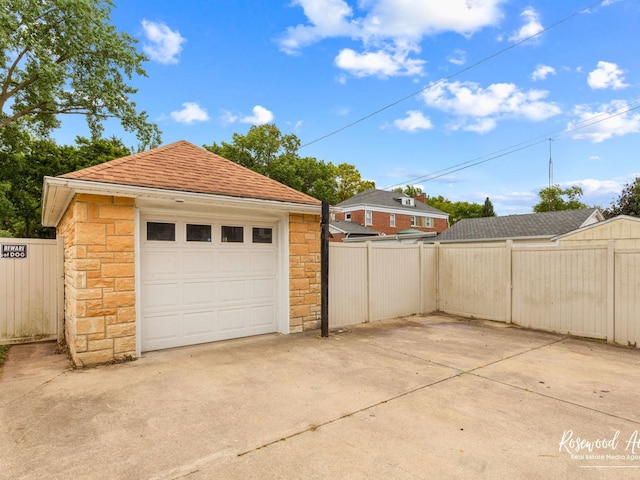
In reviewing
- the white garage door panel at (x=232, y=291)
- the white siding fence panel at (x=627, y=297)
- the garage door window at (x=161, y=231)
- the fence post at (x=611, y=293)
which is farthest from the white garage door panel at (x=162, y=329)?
the white siding fence panel at (x=627, y=297)

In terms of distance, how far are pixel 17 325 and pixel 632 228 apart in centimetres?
1795

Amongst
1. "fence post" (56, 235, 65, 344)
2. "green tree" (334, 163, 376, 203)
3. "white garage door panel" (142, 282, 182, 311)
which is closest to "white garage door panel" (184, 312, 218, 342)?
"white garage door panel" (142, 282, 182, 311)

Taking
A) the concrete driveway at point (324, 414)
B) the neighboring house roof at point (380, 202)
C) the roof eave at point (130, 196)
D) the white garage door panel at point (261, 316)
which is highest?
the neighboring house roof at point (380, 202)

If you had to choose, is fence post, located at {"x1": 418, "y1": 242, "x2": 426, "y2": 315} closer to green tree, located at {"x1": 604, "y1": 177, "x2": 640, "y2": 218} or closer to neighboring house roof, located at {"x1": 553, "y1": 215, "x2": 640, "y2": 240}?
neighboring house roof, located at {"x1": 553, "y1": 215, "x2": 640, "y2": 240}

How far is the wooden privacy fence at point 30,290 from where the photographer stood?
21.0 feet

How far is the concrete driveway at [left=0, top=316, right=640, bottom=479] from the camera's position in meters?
2.61

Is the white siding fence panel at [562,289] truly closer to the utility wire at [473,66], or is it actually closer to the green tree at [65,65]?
the utility wire at [473,66]

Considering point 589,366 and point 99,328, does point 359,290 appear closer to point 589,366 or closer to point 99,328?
point 589,366

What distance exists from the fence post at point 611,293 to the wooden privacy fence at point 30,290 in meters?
10.3

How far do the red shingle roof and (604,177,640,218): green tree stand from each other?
26706mm

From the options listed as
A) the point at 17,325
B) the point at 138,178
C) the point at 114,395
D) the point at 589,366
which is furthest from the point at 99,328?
the point at 589,366

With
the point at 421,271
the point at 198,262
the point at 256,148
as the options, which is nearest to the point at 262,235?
the point at 198,262

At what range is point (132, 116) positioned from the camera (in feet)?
59.4

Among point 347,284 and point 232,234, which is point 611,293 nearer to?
point 347,284
